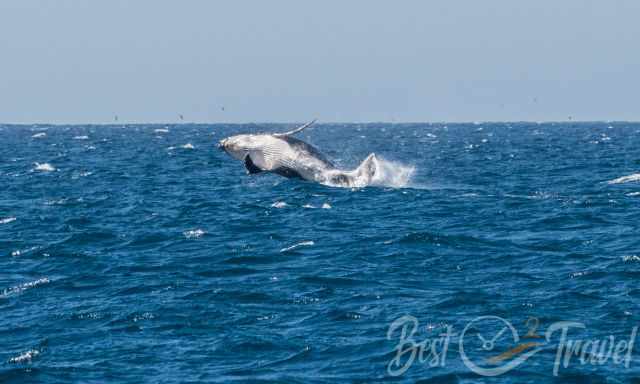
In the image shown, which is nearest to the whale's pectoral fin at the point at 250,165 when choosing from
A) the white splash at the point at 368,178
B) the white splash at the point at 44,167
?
the white splash at the point at 368,178

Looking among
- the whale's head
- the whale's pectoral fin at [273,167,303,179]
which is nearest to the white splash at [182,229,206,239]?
the whale's head

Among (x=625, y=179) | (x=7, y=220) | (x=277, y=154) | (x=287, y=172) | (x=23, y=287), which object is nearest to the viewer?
(x=23, y=287)

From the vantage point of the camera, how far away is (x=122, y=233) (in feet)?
90.7

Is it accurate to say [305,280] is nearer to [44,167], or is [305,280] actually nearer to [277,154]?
[277,154]

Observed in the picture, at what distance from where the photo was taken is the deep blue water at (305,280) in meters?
14.4

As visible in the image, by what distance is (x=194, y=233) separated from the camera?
27.4 m

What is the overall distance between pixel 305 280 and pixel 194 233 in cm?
808

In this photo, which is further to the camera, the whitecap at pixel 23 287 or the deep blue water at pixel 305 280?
the whitecap at pixel 23 287

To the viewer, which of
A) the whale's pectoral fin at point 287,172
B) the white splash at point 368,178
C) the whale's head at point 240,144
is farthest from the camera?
the white splash at point 368,178

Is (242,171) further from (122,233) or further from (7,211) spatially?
(122,233)

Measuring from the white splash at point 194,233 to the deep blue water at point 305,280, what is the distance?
18cm
